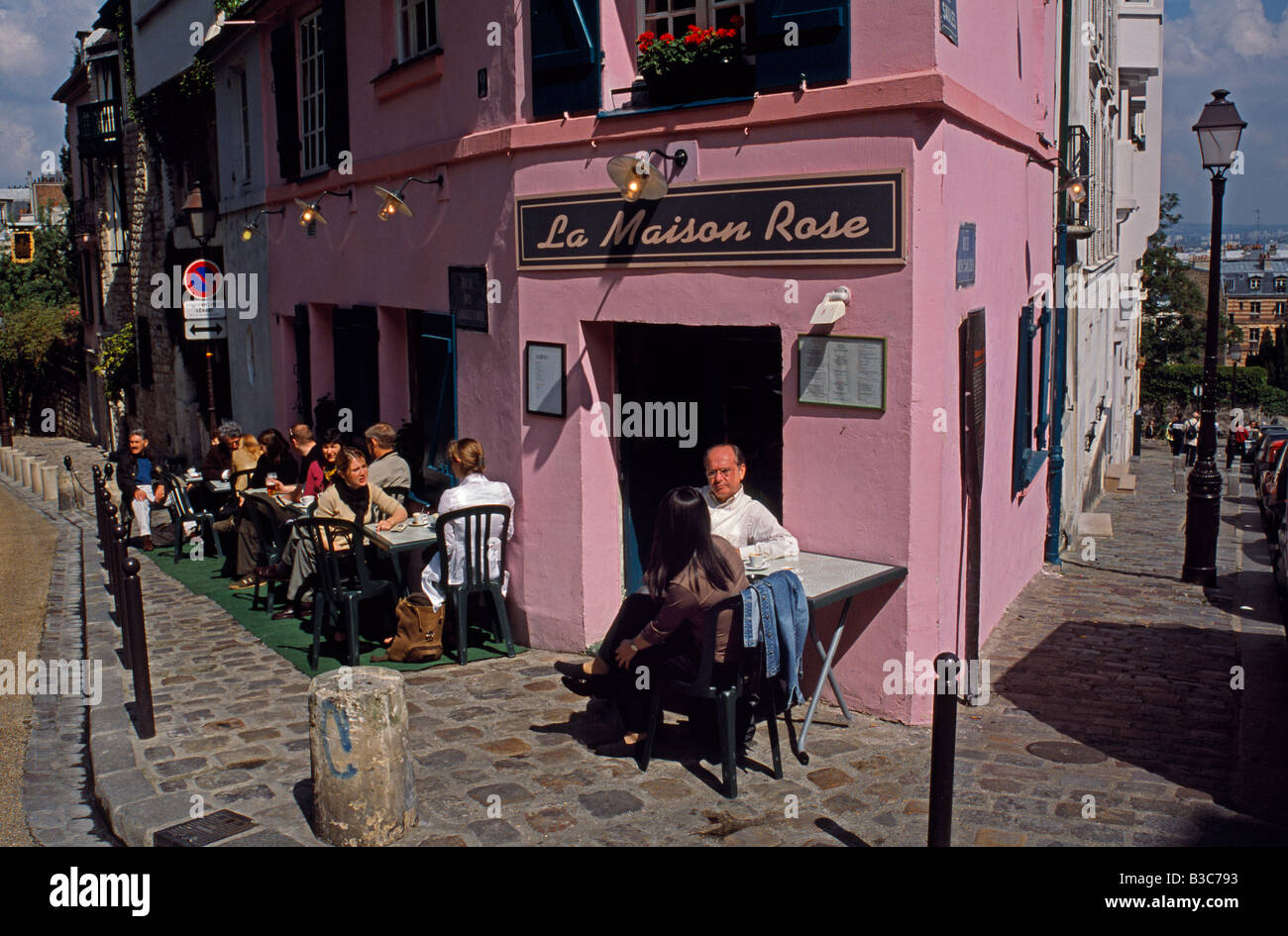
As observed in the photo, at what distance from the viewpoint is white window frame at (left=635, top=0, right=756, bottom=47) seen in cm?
735

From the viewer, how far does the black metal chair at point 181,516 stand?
12719 mm

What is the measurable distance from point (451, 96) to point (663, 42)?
257 centimetres

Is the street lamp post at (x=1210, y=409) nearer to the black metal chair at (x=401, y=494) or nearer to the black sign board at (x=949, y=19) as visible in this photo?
the black sign board at (x=949, y=19)

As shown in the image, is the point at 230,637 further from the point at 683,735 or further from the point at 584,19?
the point at 584,19

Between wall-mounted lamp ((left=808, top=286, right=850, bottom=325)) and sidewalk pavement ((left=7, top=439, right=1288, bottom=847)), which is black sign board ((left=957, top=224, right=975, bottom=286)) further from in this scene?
sidewalk pavement ((left=7, top=439, right=1288, bottom=847))

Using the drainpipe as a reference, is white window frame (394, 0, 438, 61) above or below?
above

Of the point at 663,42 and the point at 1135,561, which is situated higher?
the point at 663,42

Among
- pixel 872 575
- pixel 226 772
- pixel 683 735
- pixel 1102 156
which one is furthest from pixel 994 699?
pixel 1102 156

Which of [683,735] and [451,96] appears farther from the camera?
[451,96]

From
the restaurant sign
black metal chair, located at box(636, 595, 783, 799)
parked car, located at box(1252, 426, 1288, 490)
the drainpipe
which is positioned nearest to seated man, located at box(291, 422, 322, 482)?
the restaurant sign

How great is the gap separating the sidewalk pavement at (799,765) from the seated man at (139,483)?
498 centimetres

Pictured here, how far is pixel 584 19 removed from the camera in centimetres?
780

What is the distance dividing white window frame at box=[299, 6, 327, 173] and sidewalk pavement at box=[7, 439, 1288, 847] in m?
6.15
